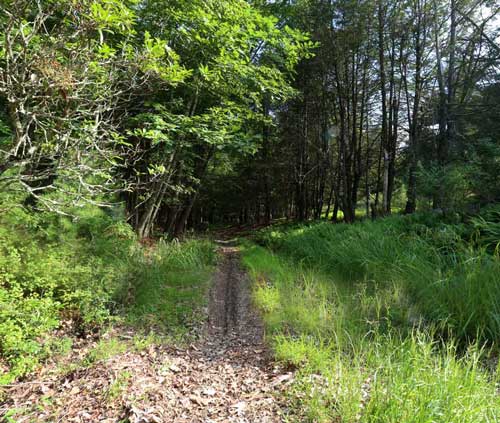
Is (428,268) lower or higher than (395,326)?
higher

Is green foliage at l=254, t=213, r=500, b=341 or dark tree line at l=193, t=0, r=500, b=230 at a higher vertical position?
dark tree line at l=193, t=0, r=500, b=230

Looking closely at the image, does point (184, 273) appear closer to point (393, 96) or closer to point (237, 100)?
point (237, 100)

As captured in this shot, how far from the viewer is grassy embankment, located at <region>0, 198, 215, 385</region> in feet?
8.36

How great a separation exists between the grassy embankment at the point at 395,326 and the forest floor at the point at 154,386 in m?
0.32

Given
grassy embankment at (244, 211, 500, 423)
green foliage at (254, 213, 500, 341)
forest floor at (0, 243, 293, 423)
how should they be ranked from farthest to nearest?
1. green foliage at (254, 213, 500, 341)
2. forest floor at (0, 243, 293, 423)
3. grassy embankment at (244, 211, 500, 423)

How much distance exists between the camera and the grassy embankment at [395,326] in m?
1.73

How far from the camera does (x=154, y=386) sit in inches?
87.0

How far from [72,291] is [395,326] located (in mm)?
3944

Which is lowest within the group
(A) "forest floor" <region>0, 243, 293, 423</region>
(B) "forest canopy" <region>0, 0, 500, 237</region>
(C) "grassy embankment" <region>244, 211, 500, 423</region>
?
(A) "forest floor" <region>0, 243, 293, 423</region>

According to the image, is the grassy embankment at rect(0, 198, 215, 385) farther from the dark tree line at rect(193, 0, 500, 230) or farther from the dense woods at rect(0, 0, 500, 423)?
the dark tree line at rect(193, 0, 500, 230)

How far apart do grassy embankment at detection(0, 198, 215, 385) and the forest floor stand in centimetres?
15

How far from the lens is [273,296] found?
4211mm

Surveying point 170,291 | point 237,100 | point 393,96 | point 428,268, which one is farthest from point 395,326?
point 393,96

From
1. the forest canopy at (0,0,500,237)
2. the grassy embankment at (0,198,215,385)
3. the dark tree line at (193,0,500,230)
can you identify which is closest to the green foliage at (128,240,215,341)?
the grassy embankment at (0,198,215,385)
